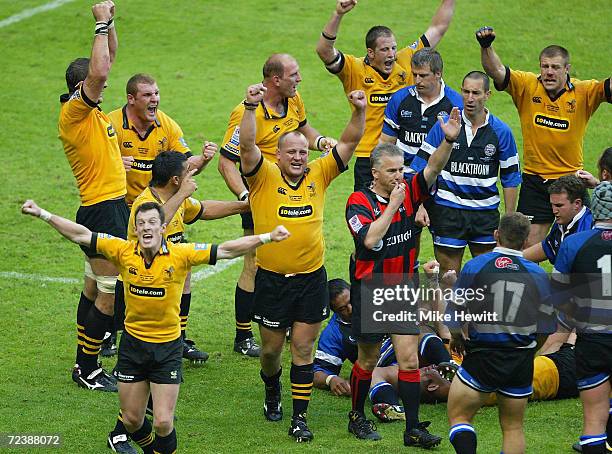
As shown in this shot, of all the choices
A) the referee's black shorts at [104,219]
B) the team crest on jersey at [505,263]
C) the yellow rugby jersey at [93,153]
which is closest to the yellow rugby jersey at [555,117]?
the team crest on jersey at [505,263]

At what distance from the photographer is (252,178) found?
9.17 meters

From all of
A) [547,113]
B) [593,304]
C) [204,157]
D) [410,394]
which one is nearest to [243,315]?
[204,157]

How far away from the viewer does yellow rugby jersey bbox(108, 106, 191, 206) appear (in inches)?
413

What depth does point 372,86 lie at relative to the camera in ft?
38.2

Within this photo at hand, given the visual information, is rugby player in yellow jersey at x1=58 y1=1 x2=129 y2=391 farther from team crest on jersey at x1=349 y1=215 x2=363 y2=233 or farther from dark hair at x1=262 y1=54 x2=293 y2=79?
team crest on jersey at x1=349 y1=215 x2=363 y2=233

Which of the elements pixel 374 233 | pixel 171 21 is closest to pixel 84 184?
pixel 374 233

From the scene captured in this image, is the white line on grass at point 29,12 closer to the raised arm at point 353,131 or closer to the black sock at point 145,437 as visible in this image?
the raised arm at point 353,131

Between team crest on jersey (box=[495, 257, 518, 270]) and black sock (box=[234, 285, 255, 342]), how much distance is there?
383 cm

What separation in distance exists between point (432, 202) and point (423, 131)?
78cm

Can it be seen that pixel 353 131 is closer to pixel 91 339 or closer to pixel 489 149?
pixel 489 149

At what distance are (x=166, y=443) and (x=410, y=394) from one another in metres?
2.02

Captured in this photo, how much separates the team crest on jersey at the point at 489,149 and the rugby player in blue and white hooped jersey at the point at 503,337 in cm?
254

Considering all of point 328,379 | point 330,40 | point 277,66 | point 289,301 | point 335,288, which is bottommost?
point 328,379

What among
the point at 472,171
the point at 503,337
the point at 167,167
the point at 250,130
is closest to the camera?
the point at 503,337
